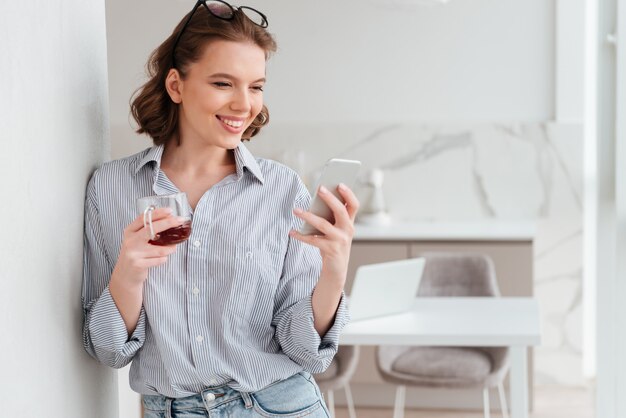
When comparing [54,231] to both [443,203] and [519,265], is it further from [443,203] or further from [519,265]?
[443,203]

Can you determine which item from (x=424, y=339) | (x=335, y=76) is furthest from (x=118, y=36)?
(x=424, y=339)

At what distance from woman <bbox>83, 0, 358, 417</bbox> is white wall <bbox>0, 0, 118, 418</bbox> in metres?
0.07

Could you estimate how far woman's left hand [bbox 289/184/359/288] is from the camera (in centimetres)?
152

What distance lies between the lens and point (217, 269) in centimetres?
164

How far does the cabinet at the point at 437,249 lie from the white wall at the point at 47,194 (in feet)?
10.5

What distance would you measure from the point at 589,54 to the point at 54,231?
426 cm

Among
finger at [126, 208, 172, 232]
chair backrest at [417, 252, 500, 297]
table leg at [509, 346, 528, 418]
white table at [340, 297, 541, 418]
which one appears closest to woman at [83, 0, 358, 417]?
finger at [126, 208, 172, 232]

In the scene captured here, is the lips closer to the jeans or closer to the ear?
the ear

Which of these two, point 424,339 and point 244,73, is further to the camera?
point 424,339

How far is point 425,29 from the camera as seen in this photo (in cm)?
540

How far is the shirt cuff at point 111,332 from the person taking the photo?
158cm

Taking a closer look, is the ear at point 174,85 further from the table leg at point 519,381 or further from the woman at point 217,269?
the table leg at point 519,381

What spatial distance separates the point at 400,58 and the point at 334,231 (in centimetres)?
401

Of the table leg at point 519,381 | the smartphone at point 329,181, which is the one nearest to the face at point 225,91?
the smartphone at point 329,181
